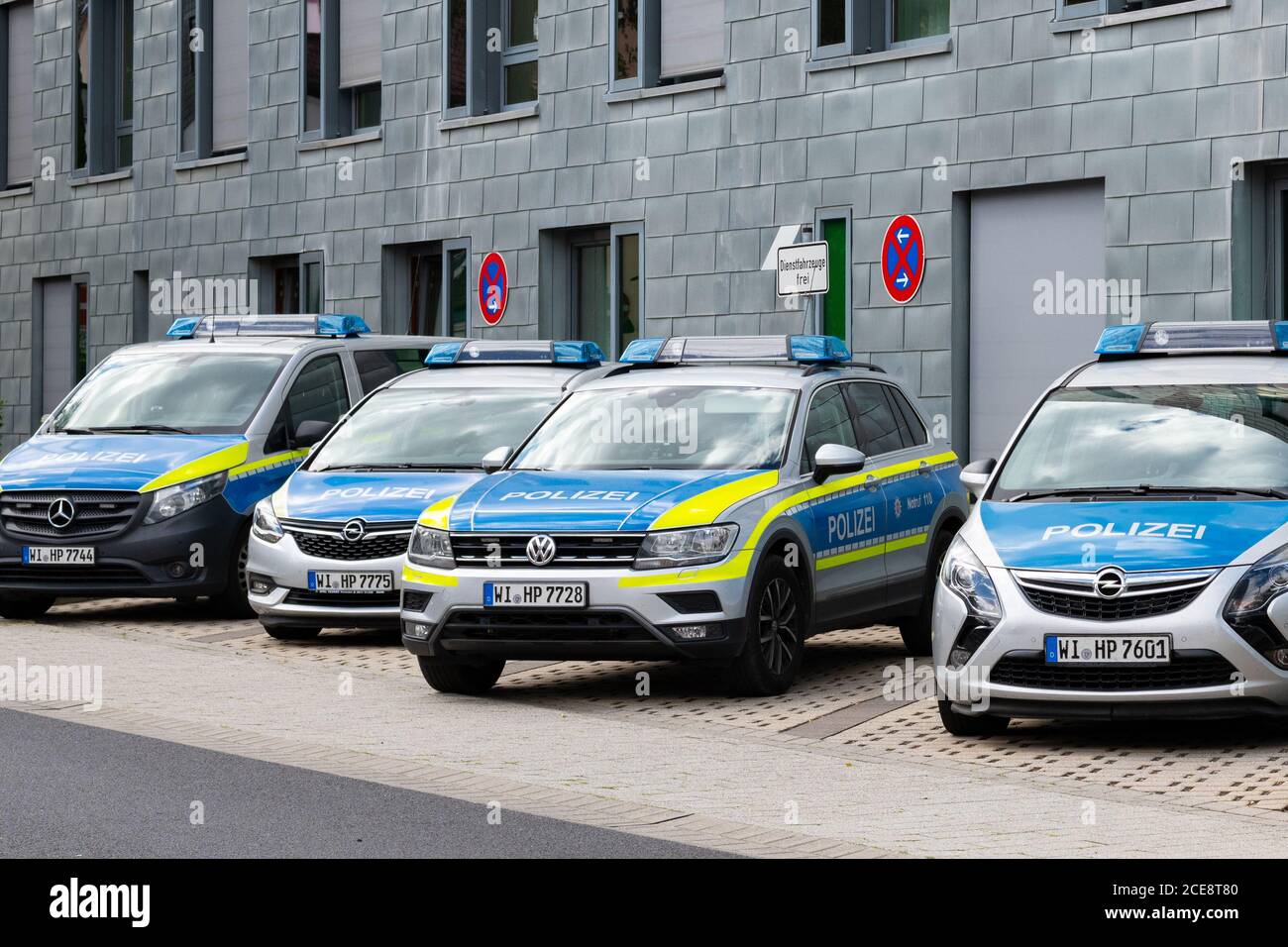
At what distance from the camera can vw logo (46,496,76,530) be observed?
15414mm

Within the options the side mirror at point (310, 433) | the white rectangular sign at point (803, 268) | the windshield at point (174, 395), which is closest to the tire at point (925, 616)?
the white rectangular sign at point (803, 268)

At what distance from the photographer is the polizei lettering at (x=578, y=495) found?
11430mm

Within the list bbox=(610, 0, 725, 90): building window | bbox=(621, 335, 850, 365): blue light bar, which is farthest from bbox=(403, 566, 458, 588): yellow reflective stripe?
bbox=(610, 0, 725, 90): building window

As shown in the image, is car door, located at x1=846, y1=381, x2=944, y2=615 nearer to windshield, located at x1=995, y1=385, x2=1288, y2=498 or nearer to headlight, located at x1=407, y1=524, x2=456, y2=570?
windshield, located at x1=995, y1=385, x2=1288, y2=498

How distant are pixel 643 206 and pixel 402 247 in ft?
16.3

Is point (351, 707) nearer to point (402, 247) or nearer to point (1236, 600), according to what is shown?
point (1236, 600)

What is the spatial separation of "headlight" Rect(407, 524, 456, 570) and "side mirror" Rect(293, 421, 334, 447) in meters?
4.30

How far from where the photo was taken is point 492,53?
26.7 metres

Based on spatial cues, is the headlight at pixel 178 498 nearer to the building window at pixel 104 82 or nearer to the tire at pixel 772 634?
the tire at pixel 772 634

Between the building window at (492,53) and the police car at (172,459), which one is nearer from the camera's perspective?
the police car at (172,459)

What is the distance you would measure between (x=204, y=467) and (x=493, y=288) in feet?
33.5

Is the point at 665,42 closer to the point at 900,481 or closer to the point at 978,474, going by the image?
the point at 900,481

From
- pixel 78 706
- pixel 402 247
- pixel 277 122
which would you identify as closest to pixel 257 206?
pixel 277 122

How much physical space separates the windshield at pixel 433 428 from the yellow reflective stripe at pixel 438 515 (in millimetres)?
2791
